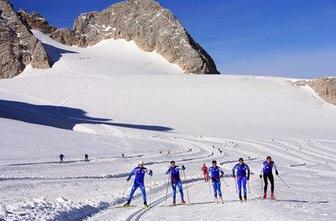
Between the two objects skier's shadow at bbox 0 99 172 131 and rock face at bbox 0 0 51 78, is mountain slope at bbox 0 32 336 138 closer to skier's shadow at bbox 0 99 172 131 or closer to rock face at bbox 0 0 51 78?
skier's shadow at bbox 0 99 172 131

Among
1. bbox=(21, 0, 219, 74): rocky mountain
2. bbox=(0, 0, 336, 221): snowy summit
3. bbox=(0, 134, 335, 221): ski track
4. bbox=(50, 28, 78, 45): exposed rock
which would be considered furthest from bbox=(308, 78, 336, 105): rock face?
bbox=(50, 28, 78, 45): exposed rock

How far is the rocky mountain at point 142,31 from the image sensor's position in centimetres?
16550

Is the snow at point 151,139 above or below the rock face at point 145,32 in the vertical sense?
below

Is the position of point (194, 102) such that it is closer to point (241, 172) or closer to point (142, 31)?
point (241, 172)

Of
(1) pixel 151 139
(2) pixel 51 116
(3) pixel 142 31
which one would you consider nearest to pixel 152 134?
(1) pixel 151 139

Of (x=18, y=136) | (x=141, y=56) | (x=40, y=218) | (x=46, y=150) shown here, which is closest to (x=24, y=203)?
(x=40, y=218)

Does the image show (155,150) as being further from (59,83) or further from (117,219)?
(59,83)

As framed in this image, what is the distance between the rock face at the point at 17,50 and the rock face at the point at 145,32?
4062 cm

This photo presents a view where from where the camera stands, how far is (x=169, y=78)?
117 meters

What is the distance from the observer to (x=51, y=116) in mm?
79625

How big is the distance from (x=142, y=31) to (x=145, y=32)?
1.40 metres

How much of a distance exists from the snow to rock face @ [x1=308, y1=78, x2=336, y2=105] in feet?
6.29

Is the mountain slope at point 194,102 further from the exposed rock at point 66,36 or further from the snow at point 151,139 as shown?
the exposed rock at point 66,36

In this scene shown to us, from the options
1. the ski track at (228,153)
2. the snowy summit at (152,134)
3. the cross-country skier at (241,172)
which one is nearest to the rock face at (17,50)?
the snowy summit at (152,134)
